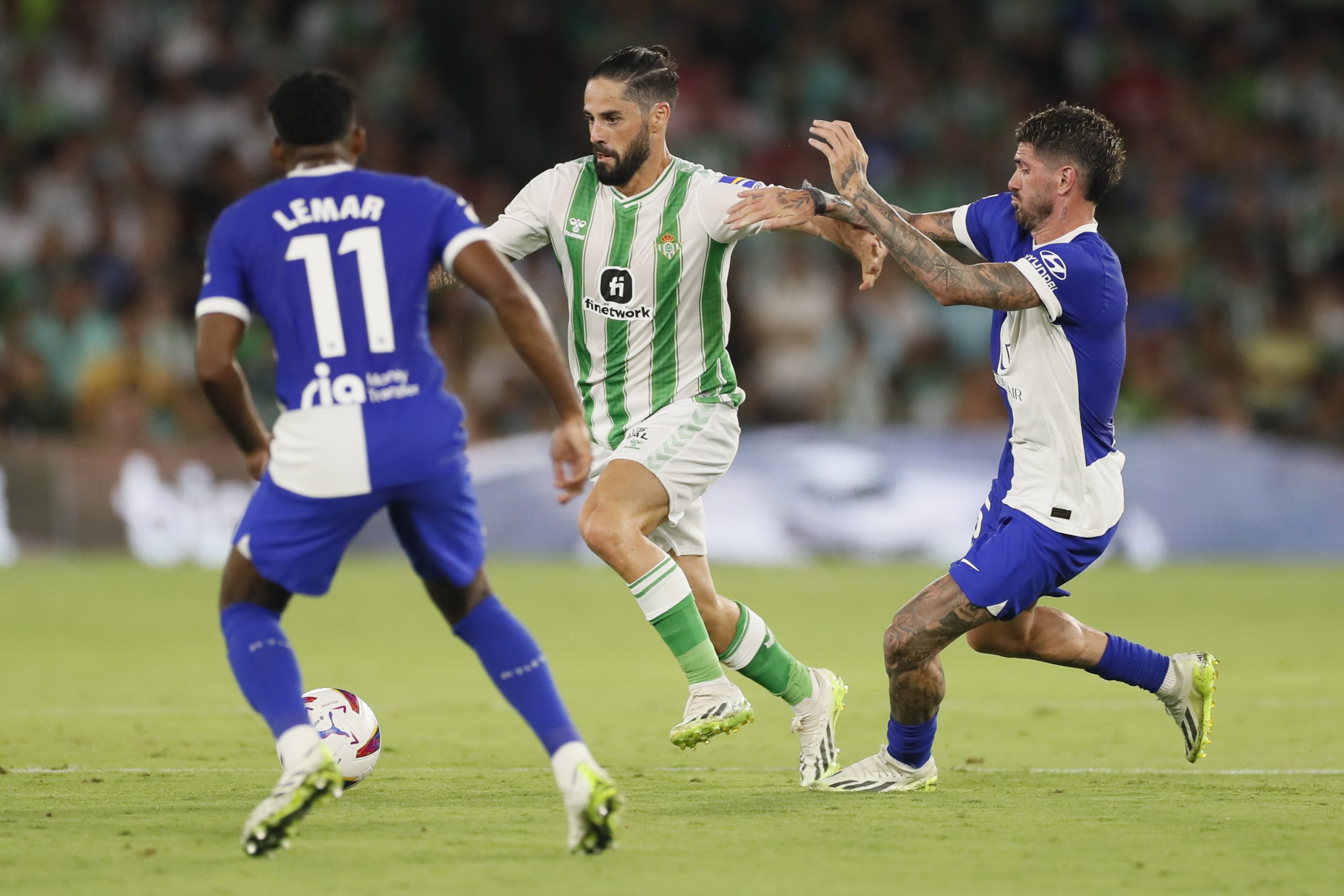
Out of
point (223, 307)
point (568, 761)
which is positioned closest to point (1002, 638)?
point (568, 761)

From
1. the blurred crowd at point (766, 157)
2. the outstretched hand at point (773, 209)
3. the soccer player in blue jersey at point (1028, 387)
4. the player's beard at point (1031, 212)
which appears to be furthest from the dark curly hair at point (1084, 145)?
the blurred crowd at point (766, 157)

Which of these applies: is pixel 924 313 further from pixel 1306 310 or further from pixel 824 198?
pixel 824 198

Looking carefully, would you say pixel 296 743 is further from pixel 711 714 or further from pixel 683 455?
pixel 683 455

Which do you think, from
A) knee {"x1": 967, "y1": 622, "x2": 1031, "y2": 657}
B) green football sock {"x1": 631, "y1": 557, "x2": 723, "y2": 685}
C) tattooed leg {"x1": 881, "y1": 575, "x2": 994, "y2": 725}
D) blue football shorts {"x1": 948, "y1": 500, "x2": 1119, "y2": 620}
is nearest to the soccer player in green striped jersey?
green football sock {"x1": 631, "y1": 557, "x2": 723, "y2": 685}

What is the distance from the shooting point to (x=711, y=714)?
6.11m

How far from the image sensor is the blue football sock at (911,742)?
6.21 meters

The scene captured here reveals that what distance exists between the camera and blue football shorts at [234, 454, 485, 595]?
481 cm

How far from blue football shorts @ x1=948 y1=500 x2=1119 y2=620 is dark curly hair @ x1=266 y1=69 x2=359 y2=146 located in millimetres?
2556

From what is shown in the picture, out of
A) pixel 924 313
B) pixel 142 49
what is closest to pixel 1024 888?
pixel 924 313

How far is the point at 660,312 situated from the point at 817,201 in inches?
31.0

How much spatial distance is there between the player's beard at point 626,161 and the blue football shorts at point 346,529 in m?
1.98

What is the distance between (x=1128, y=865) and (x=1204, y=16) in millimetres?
17617

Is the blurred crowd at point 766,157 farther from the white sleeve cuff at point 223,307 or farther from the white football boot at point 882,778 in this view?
the white sleeve cuff at point 223,307

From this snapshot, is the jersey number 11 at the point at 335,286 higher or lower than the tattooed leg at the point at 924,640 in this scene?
higher
